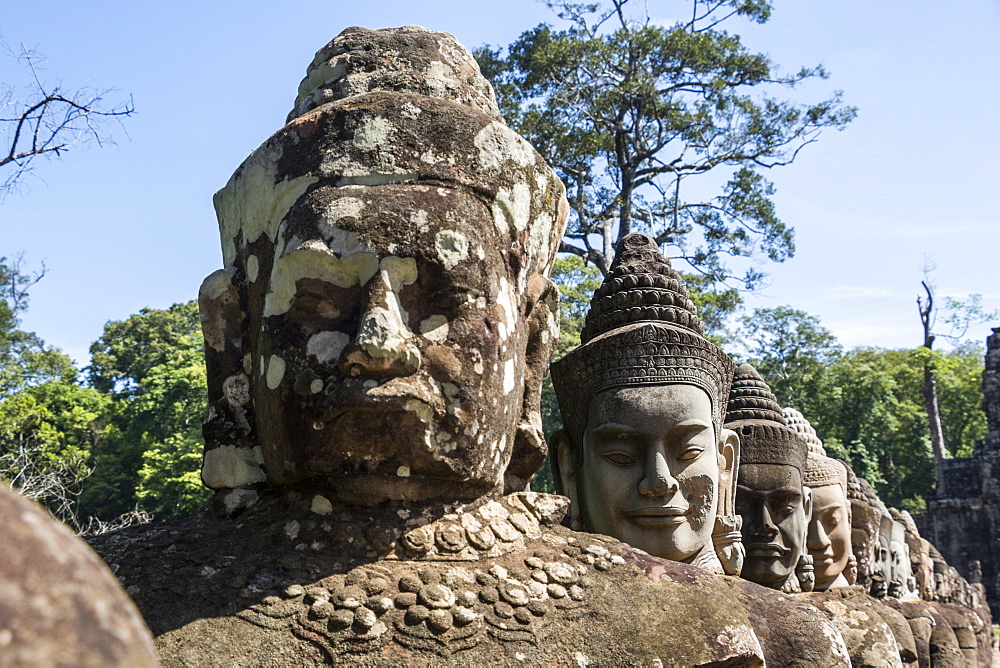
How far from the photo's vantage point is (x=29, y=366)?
31656 millimetres

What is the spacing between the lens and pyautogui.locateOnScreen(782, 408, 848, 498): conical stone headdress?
744 cm

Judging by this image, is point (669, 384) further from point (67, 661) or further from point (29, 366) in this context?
point (29, 366)

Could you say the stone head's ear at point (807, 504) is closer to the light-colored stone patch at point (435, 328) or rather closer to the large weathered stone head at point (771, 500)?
the large weathered stone head at point (771, 500)

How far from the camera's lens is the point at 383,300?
2984 mm

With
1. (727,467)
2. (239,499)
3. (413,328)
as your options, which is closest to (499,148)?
(413,328)

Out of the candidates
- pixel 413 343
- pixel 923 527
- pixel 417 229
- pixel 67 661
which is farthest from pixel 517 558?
pixel 923 527

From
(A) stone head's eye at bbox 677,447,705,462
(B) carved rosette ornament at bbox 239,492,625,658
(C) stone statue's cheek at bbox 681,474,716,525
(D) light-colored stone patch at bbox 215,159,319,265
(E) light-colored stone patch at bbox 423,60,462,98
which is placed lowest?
(B) carved rosette ornament at bbox 239,492,625,658

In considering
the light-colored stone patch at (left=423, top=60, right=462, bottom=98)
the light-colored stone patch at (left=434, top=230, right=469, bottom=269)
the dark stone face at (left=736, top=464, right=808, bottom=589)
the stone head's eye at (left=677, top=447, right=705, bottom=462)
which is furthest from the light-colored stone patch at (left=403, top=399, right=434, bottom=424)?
the dark stone face at (left=736, top=464, right=808, bottom=589)

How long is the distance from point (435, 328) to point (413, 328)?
0.07 m

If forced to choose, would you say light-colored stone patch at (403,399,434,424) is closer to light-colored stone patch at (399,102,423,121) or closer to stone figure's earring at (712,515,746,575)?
light-colored stone patch at (399,102,423,121)

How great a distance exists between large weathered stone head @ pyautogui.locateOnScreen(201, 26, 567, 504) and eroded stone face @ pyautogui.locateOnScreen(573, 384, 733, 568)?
3.00 feet

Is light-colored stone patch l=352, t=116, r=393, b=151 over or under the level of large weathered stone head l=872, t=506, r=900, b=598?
over

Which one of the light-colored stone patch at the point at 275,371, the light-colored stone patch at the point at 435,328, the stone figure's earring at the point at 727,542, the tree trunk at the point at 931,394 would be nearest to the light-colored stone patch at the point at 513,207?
the light-colored stone patch at the point at 435,328

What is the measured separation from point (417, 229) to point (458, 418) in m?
0.64
